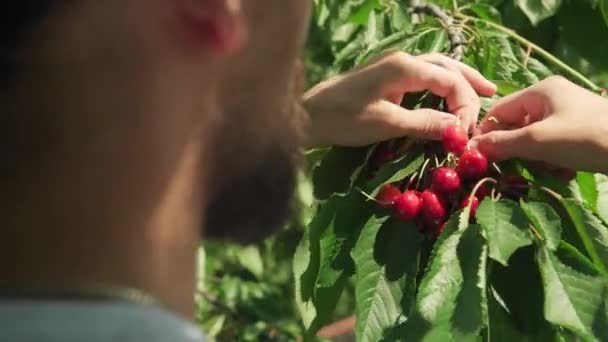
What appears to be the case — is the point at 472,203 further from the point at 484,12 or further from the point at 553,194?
the point at 484,12

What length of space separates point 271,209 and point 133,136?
0.69 ft

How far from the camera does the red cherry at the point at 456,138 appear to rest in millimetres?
1353

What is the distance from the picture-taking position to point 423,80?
4.55 ft

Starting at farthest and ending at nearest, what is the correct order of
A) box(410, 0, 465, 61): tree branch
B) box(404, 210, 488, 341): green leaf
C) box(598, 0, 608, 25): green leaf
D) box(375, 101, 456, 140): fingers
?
1. box(598, 0, 608, 25): green leaf
2. box(410, 0, 465, 61): tree branch
3. box(375, 101, 456, 140): fingers
4. box(404, 210, 488, 341): green leaf

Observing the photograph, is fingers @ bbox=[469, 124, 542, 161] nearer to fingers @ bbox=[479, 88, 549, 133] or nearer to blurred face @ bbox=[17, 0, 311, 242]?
fingers @ bbox=[479, 88, 549, 133]

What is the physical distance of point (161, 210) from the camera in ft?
2.56

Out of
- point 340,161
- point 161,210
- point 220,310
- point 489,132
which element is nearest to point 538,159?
point 489,132

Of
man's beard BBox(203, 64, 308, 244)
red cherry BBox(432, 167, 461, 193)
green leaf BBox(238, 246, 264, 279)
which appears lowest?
green leaf BBox(238, 246, 264, 279)

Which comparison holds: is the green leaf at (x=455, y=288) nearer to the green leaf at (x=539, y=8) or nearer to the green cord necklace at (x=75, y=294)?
the green cord necklace at (x=75, y=294)

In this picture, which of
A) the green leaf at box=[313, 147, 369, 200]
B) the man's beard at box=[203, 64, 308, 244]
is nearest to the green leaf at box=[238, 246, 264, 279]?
the green leaf at box=[313, 147, 369, 200]

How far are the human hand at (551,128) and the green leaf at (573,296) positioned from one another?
0.11 m

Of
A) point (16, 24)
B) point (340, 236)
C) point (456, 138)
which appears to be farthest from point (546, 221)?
point (16, 24)

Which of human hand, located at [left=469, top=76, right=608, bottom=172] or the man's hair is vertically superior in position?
the man's hair

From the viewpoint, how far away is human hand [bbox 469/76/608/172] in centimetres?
134
